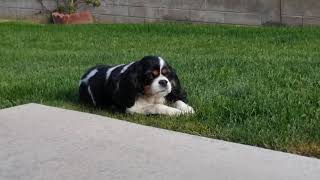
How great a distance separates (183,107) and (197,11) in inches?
404

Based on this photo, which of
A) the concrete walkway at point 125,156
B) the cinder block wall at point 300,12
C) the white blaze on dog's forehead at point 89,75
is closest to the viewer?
the concrete walkway at point 125,156

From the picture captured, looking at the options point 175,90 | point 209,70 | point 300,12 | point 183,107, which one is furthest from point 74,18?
point 183,107

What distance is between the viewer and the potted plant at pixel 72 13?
55.8 ft

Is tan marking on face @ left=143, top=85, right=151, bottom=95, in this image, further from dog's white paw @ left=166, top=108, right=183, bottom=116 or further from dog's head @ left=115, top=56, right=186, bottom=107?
dog's white paw @ left=166, top=108, right=183, bottom=116

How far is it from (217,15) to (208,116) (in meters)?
10.3

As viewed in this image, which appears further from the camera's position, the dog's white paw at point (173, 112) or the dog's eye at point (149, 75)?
the dog's white paw at point (173, 112)

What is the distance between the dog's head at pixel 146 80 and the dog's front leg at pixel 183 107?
16 cm

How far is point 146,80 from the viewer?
5.49 metres

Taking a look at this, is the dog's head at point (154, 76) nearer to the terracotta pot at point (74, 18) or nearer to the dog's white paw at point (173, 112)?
the dog's white paw at point (173, 112)

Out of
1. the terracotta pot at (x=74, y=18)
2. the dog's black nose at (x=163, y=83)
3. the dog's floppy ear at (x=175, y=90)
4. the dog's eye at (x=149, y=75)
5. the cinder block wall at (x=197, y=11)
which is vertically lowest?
the terracotta pot at (x=74, y=18)

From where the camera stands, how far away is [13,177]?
408 cm

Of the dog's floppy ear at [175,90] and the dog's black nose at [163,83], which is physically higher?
the dog's black nose at [163,83]

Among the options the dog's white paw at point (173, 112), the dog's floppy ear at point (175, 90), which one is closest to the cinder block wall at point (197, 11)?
the dog's floppy ear at point (175, 90)

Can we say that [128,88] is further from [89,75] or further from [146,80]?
[89,75]
